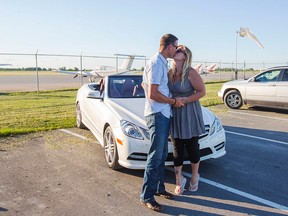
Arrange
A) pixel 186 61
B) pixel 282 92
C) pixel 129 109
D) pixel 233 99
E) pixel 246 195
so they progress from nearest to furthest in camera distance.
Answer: pixel 186 61 < pixel 246 195 < pixel 129 109 < pixel 282 92 < pixel 233 99

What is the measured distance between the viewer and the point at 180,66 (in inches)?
148

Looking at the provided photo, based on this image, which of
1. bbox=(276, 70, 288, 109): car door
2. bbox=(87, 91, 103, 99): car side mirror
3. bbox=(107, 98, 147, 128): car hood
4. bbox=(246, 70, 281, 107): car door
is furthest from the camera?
bbox=(246, 70, 281, 107): car door

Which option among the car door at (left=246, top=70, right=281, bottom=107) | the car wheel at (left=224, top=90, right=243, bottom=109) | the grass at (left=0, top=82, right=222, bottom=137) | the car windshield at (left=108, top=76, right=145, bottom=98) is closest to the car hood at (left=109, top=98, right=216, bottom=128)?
the car windshield at (left=108, top=76, right=145, bottom=98)

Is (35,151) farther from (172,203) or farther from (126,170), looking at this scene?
(172,203)

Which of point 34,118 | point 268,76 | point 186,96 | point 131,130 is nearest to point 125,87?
point 131,130

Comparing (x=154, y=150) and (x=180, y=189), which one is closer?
(x=154, y=150)

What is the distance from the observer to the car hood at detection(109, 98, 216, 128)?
470 centimetres

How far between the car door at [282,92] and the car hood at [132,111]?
19.8 ft

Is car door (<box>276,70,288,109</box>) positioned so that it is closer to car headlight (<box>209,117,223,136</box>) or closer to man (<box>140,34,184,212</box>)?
car headlight (<box>209,117,223,136</box>)

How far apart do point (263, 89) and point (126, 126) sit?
7670 millimetres

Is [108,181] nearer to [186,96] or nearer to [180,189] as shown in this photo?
[180,189]

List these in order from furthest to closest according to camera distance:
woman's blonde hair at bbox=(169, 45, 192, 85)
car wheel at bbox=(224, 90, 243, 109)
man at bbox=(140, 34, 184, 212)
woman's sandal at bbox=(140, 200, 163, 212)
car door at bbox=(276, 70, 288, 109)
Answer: car wheel at bbox=(224, 90, 243, 109)
car door at bbox=(276, 70, 288, 109)
woman's blonde hair at bbox=(169, 45, 192, 85)
woman's sandal at bbox=(140, 200, 163, 212)
man at bbox=(140, 34, 184, 212)

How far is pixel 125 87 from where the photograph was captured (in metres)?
6.19

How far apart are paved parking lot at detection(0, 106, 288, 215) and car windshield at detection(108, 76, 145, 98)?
3.71 ft
